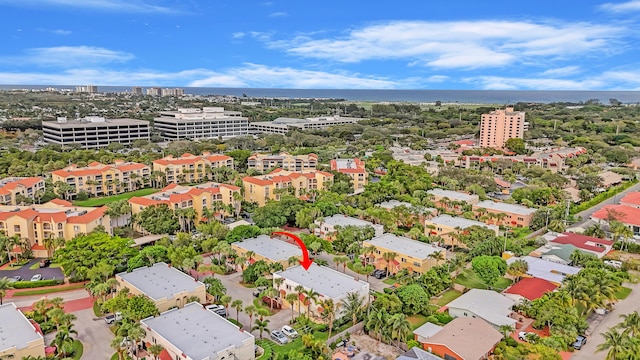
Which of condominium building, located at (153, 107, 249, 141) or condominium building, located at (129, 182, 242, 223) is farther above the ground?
condominium building, located at (153, 107, 249, 141)

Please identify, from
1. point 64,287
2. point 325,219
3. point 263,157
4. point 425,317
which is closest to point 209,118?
point 263,157

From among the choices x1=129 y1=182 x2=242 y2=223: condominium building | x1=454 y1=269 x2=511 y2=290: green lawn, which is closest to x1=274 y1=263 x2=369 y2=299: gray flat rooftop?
x1=454 y1=269 x2=511 y2=290: green lawn

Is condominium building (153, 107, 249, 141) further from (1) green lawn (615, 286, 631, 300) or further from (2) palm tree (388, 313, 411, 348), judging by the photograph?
(2) palm tree (388, 313, 411, 348)

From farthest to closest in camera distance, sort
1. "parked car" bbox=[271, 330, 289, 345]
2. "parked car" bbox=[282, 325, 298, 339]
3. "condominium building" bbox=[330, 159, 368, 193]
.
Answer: "condominium building" bbox=[330, 159, 368, 193]
"parked car" bbox=[282, 325, 298, 339]
"parked car" bbox=[271, 330, 289, 345]

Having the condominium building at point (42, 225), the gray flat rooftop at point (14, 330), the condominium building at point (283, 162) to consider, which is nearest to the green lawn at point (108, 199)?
the condominium building at point (42, 225)

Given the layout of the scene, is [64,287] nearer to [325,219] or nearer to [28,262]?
[28,262]

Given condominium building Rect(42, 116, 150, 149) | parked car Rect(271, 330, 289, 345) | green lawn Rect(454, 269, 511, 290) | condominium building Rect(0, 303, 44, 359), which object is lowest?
parked car Rect(271, 330, 289, 345)

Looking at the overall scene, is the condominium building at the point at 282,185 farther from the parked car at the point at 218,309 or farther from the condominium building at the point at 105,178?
the parked car at the point at 218,309

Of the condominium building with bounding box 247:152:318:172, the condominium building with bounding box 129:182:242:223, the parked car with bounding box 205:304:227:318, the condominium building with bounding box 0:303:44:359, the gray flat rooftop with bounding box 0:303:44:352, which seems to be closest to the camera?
the condominium building with bounding box 0:303:44:359
